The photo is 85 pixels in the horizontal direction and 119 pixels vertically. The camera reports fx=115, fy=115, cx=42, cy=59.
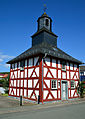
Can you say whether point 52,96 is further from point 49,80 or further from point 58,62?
point 58,62

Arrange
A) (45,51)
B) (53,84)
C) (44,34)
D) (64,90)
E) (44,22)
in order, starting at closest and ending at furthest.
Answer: (45,51) → (53,84) → (64,90) → (44,34) → (44,22)

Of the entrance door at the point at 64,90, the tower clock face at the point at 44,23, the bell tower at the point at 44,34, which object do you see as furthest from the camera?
the tower clock face at the point at 44,23

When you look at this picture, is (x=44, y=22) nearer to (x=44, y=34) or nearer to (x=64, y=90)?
(x=44, y=34)

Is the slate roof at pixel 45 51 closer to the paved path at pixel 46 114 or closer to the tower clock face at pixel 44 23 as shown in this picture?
the tower clock face at pixel 44 23

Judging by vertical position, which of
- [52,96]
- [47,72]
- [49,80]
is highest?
[47,72]

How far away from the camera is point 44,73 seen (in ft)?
43.0

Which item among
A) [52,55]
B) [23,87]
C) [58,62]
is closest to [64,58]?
[58,62]

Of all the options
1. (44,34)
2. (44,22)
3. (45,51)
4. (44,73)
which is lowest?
(44,73)

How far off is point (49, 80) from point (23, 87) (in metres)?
4.04

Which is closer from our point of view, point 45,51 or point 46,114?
point 46,114

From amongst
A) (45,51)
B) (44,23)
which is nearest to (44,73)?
(45,51)

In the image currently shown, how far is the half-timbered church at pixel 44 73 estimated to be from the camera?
13070 mm

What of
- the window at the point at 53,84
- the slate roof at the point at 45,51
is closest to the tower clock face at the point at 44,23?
the slate roof at the point at 45,51

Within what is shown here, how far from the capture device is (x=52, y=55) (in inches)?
543
